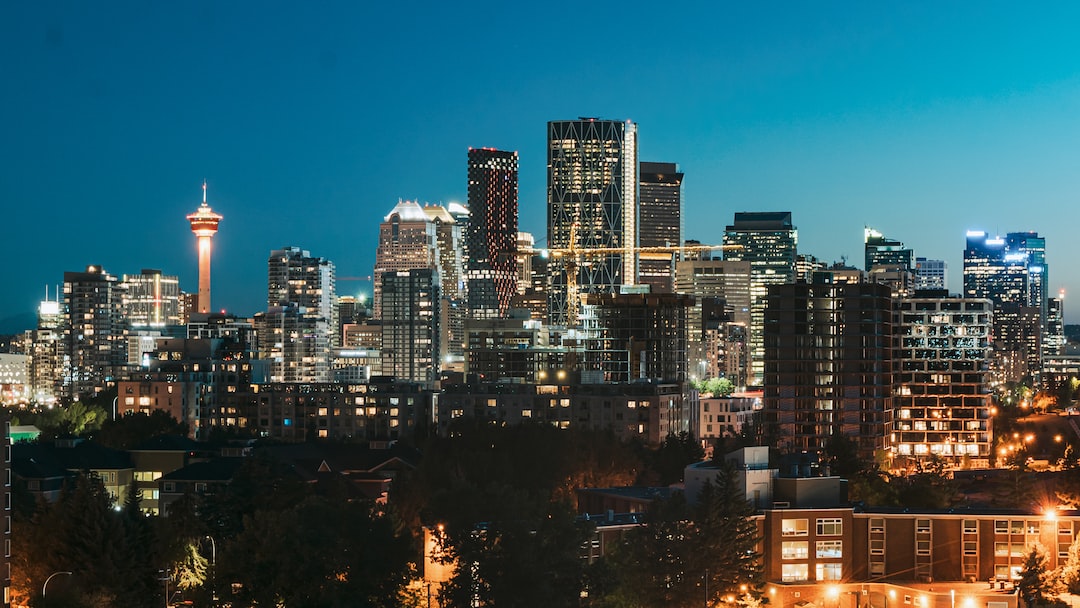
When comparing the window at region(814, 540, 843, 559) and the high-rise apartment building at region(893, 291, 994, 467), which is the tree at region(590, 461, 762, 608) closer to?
the window at region(814, 540, 843, 559)

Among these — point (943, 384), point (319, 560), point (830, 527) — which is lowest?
point (319, 560)

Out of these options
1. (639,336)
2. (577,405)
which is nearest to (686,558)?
(577,405)

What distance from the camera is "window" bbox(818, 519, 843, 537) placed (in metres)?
67.0

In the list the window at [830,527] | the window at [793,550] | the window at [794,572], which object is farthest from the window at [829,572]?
the window at [830,527]

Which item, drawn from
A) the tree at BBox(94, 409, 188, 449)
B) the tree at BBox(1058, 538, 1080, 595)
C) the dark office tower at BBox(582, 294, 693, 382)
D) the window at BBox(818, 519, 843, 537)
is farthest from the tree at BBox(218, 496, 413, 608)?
the dark office tower at BBox(582, 294, 693, 382)

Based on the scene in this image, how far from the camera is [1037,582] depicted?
63.2m

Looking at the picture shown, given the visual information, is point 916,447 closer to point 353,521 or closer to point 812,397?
point 812,397

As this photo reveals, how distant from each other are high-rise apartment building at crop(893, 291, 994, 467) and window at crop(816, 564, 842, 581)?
61585 mm


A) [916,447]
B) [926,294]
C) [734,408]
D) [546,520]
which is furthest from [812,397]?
[546,520]

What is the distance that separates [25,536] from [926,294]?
299 ft

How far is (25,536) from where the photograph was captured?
2477 inches

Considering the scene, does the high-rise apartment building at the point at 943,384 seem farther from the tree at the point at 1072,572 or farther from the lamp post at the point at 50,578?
the lamp post at the point at 50,578

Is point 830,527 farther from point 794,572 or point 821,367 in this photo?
point 821,367

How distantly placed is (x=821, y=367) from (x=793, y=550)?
→ 183 ft
